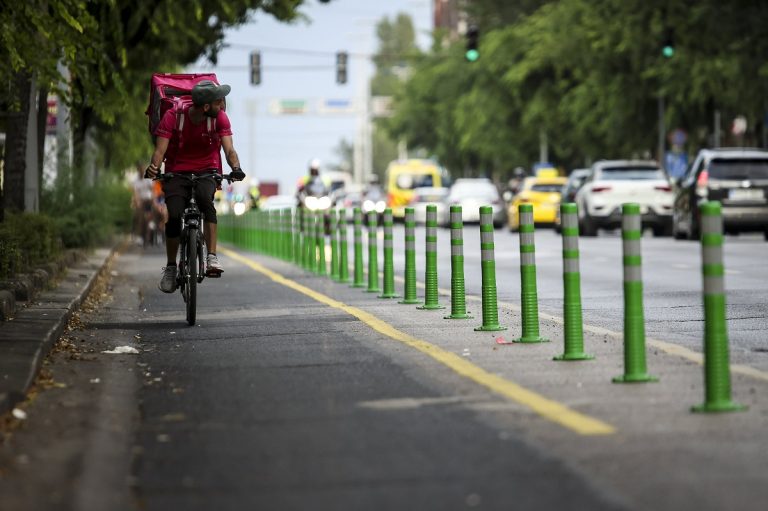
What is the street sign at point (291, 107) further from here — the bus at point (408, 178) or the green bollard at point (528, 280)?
the green bollard at point (528, 280)

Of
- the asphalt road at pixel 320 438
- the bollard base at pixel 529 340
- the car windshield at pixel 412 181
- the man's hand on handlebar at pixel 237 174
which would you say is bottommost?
the asphalt road at pixel 320 438

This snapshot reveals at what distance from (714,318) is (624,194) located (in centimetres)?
3167

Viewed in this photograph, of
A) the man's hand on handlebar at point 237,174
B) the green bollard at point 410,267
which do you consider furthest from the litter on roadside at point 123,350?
the green bollard at point 410,267

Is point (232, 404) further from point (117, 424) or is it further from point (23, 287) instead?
point (23, 287)

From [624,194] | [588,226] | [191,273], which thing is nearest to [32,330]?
[191,273]

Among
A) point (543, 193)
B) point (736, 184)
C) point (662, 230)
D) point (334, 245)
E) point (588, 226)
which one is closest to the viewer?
point (334, 245)

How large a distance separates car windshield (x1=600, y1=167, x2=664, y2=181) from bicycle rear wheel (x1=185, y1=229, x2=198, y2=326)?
2615 centimetres

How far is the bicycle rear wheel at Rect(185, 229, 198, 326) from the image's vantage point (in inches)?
578

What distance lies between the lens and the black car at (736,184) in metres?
34.9

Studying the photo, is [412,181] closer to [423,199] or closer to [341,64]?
[341,64]

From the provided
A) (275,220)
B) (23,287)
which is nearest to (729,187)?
(275,220)

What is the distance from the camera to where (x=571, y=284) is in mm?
10930

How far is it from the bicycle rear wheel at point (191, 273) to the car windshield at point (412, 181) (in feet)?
195

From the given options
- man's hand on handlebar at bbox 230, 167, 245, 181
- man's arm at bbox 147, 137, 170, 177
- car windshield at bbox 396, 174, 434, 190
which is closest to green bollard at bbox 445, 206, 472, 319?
man's hand on handlebar at bbox 230, 167, 245, 181
